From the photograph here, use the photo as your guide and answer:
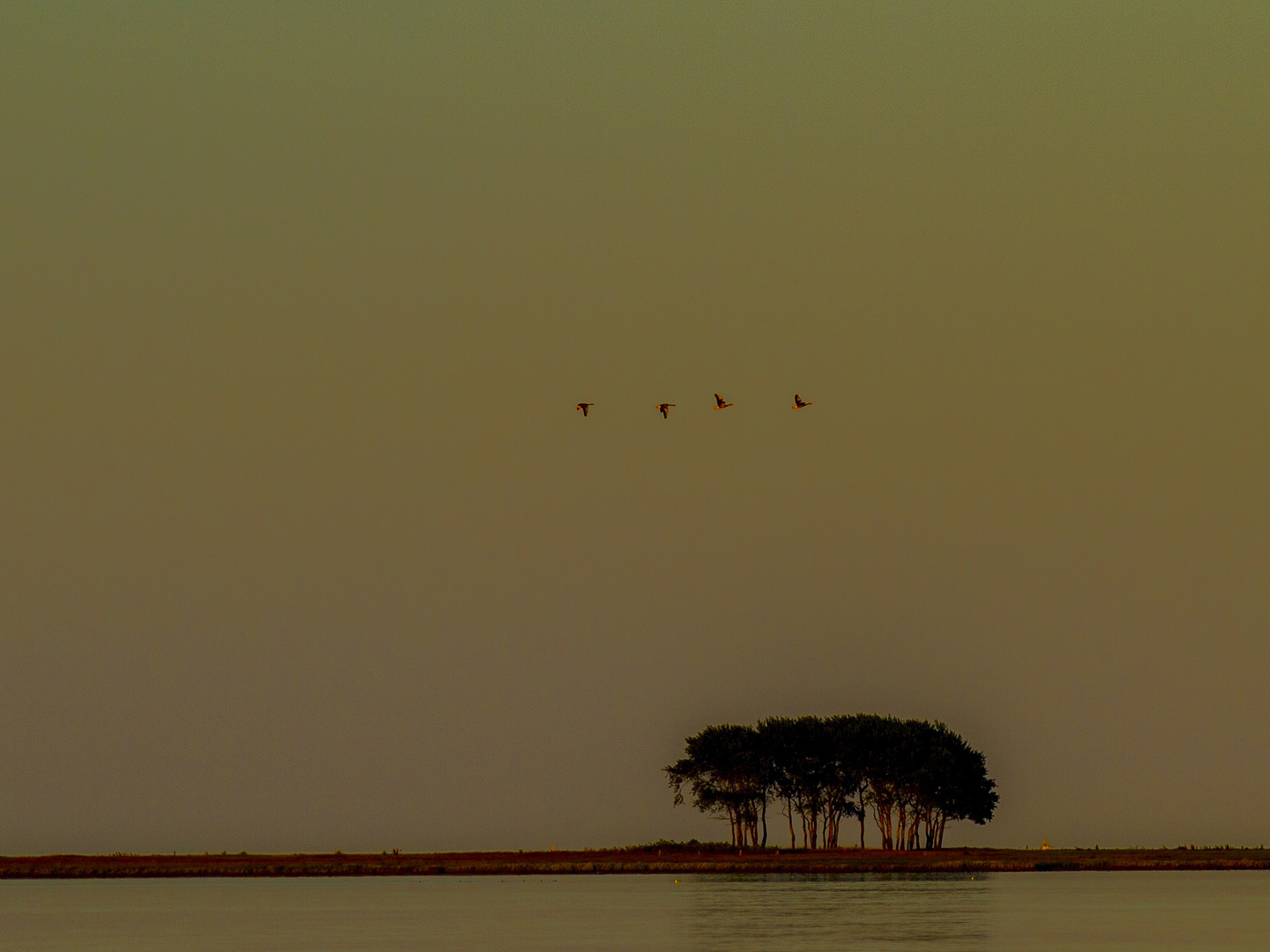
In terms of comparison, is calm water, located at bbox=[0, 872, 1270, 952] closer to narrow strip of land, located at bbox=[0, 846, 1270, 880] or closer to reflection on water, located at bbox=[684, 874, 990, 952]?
reflection on water, located at bbox=[684, 874, 990, 952]

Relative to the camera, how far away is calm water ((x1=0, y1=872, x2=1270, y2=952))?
71125 mm

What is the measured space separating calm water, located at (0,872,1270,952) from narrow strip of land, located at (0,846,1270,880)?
1123cm

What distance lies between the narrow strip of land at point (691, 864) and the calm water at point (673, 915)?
11.2 metres

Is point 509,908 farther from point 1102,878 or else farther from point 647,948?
point 1102,878

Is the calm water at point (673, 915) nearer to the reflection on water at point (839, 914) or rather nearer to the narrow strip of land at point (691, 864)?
the reflection on water at point (839, 914)

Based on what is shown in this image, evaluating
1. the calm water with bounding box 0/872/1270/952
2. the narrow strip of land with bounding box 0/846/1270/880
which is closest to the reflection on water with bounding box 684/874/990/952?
the calm water with bounding box 0/872/1270/952

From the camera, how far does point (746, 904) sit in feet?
306

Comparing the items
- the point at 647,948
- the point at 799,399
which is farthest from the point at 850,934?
the point at 799,399

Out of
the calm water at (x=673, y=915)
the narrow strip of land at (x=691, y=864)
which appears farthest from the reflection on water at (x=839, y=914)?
the narrow strip of land at (x=691, y=864)

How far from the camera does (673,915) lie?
8738cm

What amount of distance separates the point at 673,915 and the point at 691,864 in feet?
202

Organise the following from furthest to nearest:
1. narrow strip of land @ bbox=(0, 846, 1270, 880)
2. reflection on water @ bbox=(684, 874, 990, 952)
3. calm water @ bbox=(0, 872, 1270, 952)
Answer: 1. narrow strip of land @ bbox=(0, 846, 1270, 880)
2. calm water @ bbox=(0, 872, 1270, 952)
3. reflection on water @ bbox=(684, 874, 990, 952)

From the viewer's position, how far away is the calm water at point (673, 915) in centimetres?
7112

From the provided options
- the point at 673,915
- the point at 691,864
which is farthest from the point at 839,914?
the point at 691,864
